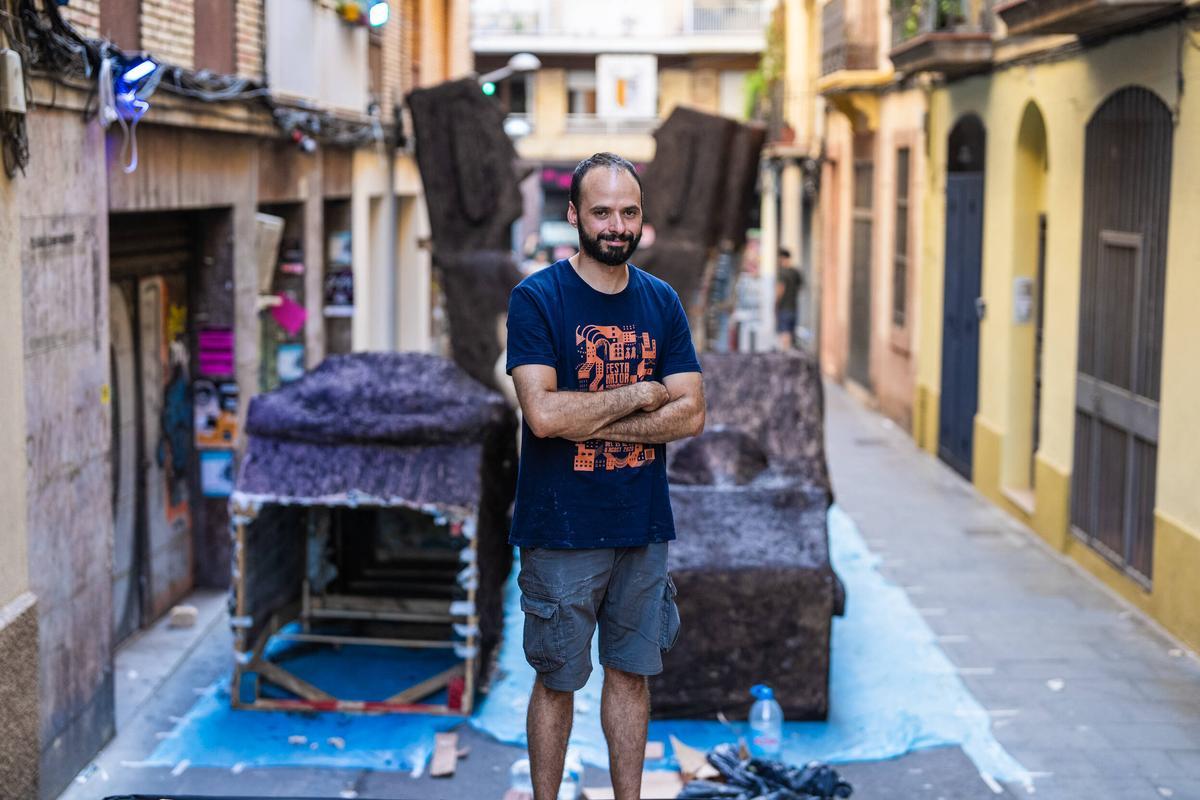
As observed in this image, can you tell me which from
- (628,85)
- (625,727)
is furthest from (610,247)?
(628,85)

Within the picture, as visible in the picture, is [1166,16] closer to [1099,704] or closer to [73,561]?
[1099,704]

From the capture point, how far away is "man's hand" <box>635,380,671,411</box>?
15.9 feet

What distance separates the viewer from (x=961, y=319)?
15.9 m

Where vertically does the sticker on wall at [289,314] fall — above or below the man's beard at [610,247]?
below

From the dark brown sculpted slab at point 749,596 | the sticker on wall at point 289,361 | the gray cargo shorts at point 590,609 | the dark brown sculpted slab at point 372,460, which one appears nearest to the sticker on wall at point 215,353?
the dark brown sculpted slab at point 372,460

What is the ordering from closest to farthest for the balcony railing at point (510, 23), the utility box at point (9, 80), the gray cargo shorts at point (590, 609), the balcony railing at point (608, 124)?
the gray cargo shorts at point (590, 609)
the utility box at point (9, 80)
the balcony railing at point (608, 124)
the balcony railing at point (510, 23)

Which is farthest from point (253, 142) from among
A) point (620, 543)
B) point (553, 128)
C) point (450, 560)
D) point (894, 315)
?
point (553, 128)

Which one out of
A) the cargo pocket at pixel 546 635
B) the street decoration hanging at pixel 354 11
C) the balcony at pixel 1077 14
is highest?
the street decoration hanging at pixel 354 11

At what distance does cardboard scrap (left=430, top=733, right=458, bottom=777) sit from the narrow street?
0.05m

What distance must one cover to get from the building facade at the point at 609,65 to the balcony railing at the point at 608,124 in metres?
0.03

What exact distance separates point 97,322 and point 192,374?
3436 millimetres

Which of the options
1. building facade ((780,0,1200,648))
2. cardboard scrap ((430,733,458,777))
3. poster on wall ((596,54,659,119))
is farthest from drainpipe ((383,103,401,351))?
poster on wall ((596,54,659,119))

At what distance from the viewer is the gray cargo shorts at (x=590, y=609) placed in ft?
16.1

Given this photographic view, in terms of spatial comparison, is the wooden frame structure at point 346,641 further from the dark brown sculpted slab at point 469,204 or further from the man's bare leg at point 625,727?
the man's bare leg at point 625,727
